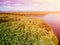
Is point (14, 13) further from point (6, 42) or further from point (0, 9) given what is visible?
point (6, 42)

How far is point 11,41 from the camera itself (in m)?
2.29

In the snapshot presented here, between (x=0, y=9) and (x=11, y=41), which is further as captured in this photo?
(x=0, y=9)

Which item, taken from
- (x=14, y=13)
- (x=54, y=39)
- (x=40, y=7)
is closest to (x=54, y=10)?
(x=40, y=7)

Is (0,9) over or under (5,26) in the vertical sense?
over

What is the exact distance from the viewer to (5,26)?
236 cm

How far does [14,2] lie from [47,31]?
637mm

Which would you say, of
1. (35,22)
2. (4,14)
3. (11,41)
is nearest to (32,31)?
(35,22)

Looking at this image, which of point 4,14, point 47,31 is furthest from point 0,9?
point 47,31

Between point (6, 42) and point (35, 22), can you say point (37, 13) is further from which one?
point (6, 42)

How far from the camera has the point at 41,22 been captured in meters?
2.36

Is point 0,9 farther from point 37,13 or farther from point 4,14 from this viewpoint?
point 37,13

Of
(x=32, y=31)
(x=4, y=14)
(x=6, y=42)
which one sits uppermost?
(x=4, y=14)

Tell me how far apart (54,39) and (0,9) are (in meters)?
0.90

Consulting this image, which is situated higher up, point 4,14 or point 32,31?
point 4,14
